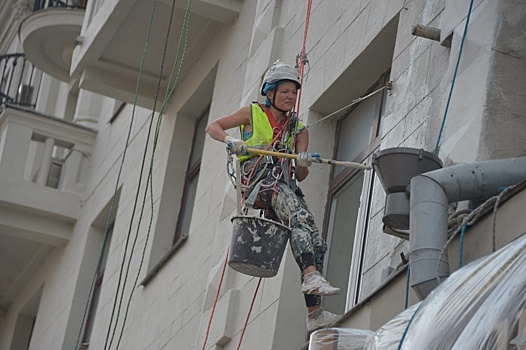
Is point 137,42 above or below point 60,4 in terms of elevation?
below

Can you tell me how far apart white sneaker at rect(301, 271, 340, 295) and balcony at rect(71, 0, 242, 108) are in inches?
274

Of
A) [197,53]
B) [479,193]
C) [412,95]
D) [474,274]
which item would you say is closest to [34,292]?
[197,53]

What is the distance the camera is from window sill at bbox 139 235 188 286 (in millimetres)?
16688

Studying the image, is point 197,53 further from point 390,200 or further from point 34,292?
point 390,200

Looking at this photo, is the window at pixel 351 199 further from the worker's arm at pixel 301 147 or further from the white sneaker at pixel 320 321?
the white sneaker at pixel 320 321

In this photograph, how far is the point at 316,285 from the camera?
10758mm

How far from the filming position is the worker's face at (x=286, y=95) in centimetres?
1170

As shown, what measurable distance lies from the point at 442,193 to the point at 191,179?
29.8 feet

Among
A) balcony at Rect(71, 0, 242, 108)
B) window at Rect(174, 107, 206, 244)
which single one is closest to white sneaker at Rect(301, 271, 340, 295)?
window at Rect(174, 107, 206, 244)

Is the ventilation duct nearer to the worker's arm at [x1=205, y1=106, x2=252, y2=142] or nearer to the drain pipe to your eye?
the drain pipe

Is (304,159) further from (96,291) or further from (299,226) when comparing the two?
(96,291)

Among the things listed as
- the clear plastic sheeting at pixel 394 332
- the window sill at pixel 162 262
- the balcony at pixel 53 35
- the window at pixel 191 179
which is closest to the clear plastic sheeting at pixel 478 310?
the clear plastic sheeting at pixel 394 332

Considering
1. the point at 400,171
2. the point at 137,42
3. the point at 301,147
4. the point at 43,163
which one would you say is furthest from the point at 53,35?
the point at 400,171

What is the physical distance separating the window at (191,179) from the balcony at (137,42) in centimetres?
73
